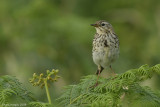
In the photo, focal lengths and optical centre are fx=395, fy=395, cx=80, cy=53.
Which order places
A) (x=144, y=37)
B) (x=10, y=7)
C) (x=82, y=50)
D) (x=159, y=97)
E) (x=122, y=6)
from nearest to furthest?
1. (x=159, y=97)
2. (x=82, y=50)
3. (x=144, y=37)
4. (x=10, y=7)
5. (x=122, y=6)

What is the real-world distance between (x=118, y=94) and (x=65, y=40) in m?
5.31

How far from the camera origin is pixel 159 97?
3428 mm

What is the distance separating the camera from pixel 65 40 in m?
8.48

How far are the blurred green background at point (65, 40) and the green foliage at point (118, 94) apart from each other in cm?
259

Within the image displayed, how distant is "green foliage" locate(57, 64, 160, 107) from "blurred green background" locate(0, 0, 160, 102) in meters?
2.59

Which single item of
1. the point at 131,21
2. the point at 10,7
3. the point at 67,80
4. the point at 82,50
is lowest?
the point at 67,80

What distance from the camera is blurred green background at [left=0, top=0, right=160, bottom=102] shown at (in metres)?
7.37

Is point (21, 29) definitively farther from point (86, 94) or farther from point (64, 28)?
point (86, 94)

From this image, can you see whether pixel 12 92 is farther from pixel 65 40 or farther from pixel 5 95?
pixel 65 40

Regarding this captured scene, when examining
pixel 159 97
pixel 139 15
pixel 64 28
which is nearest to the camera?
pixel 159 97

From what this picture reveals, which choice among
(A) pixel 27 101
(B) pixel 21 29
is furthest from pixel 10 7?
(A) pixel 27 101

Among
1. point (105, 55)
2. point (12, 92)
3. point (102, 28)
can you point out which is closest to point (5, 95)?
point (12, 92)

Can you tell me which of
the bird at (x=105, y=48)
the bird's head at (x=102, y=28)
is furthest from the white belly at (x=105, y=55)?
the bird's head at (x=102, y=28)

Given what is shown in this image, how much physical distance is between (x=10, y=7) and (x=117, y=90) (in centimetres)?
816
